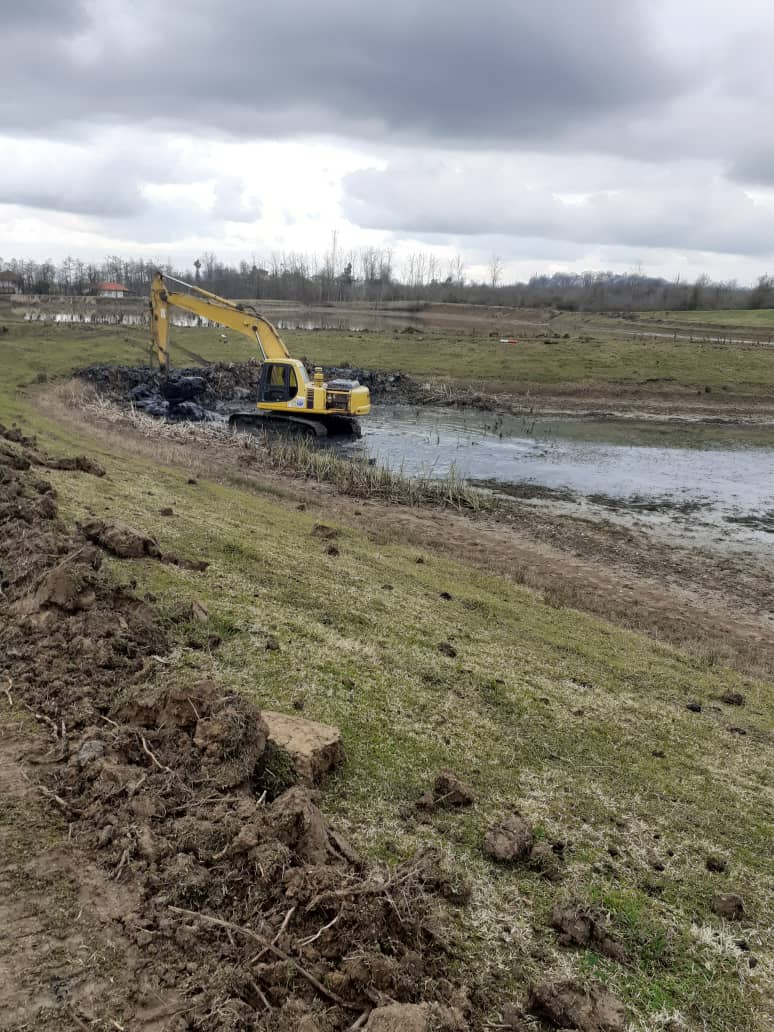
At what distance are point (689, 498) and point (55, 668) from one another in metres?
22.0

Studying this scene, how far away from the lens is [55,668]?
6367mm

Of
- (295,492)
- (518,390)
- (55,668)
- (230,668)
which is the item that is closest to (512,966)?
(230,668)

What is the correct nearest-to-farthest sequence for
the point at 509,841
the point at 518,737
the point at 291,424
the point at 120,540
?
the point at 509,841 → the point at 518,737 → the point at 120,540 → the point at 291,424

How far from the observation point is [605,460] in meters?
29.9

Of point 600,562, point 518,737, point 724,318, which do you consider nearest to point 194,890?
point 518,737

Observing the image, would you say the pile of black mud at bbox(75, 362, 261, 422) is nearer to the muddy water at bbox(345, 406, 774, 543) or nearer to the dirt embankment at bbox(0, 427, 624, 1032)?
the muddy water at bbox(345, 406, 774, 543)

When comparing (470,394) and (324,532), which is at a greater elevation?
(470,394)

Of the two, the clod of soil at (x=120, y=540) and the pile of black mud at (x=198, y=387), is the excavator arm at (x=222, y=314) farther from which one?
the clod of soil at (x=120, y=540)

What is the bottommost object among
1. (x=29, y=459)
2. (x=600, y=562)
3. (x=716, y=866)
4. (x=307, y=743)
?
(x=600, y=562)

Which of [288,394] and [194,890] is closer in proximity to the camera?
[194,890]

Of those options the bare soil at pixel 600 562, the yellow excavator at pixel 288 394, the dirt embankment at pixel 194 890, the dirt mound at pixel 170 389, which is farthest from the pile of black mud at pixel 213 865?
the dirt mound at pixel 170 389

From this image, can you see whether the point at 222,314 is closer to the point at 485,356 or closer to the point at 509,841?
the point at 485,356

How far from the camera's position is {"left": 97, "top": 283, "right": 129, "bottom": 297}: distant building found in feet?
363

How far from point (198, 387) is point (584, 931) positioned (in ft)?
117
